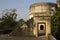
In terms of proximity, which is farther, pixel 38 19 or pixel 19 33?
pixel 19 33

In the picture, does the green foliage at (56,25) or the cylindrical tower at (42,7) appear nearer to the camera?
the green foliage at (56,25)

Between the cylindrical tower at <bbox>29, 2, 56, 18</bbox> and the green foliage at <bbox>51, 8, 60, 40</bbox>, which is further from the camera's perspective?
the cylindrical tower at <bbox>29, 2, 56, 18</bbox>

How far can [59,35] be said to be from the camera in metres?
15.1

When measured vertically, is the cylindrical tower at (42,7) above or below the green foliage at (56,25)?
above

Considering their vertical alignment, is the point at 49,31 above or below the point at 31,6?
below

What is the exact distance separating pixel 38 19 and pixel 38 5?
43.8 feet

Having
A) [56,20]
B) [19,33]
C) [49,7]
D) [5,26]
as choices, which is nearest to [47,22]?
[56,20]

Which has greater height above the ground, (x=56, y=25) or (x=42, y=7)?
(x=42, y=7)

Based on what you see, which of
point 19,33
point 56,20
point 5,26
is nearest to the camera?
point 56,20

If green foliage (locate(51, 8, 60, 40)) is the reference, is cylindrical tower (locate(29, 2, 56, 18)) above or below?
above

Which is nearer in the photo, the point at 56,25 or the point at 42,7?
the point at 56,25

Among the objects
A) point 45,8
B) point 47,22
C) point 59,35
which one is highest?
point 45,8

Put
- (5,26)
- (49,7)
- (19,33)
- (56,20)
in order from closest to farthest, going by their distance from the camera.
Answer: (56,20)
(19,33)
(49,7)
(5,26)

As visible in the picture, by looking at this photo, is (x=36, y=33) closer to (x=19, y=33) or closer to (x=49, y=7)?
(x=19, y=33)
